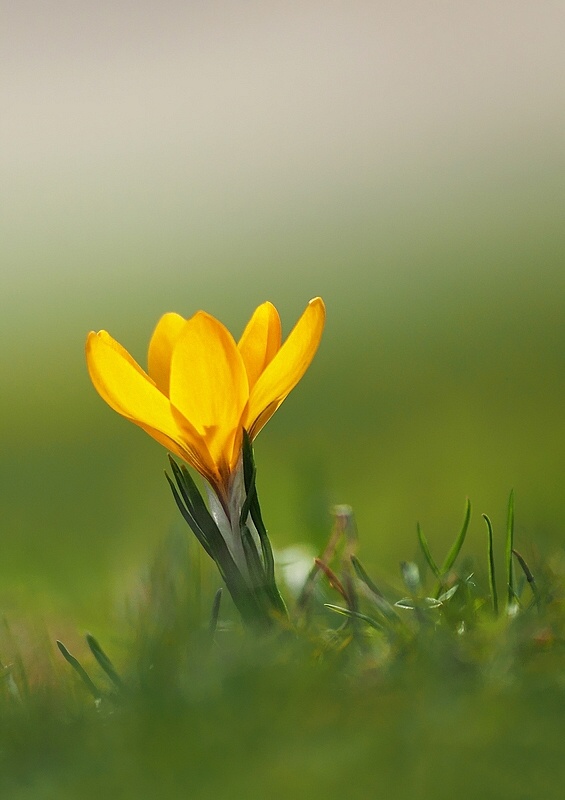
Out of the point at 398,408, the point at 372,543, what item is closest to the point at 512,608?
the point at 372,543

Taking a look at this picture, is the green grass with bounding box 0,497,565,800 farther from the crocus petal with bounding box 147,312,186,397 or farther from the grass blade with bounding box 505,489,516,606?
the crocus petal with bounding box 147,312,186,397

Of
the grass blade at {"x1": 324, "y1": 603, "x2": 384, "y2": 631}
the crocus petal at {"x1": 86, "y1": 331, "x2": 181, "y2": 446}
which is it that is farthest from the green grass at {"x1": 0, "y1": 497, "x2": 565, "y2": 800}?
the crocus petal at {"x1": 86, "y1": 331, "x2": 181, "y2": 446}

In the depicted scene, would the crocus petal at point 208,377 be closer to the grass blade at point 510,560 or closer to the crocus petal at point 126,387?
the crocus petal at point 126,387

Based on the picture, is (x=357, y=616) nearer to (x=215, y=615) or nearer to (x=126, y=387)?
(x=215, y=615)

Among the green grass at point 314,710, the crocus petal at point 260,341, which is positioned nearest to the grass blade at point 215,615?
the green grass at point 314,710

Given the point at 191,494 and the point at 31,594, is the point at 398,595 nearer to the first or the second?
the point at 191,494

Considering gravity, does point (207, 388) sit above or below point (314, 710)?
above

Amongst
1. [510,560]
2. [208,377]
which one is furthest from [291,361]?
[510,560]
